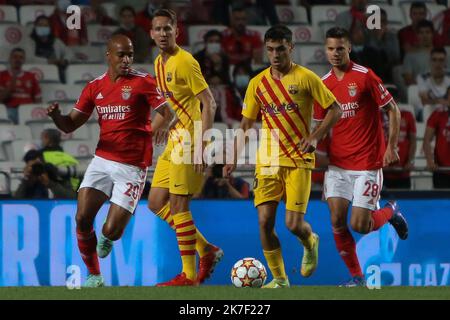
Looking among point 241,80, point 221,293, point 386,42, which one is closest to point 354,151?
point 221,293

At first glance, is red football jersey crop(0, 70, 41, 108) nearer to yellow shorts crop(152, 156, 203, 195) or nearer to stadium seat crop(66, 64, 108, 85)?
stadium seat crop(66, 64, 108, 85)

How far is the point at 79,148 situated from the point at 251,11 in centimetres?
323

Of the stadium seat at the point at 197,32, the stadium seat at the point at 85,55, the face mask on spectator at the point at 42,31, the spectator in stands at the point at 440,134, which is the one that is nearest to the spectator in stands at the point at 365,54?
the spectator in stands at the point at 440,134

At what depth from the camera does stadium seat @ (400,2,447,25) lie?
16.8 meters

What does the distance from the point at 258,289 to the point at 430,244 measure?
3.23 metres

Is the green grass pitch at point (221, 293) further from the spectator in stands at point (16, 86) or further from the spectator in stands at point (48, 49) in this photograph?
the spectator in stands at point (48, 49)

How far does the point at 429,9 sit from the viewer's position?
16.9m

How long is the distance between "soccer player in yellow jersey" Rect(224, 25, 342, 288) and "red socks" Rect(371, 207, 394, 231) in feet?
2.97

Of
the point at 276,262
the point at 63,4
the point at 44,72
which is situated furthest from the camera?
the point at 63,4

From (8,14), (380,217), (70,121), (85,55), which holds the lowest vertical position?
(380,217)

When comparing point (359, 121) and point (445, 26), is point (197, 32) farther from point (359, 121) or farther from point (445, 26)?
point (359, 121)

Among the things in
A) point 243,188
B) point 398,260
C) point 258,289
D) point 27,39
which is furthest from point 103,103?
point 27,39

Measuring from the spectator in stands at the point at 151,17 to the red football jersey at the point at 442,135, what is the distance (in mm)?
3567

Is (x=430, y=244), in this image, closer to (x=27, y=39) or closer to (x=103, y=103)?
(x=103, y=103)
